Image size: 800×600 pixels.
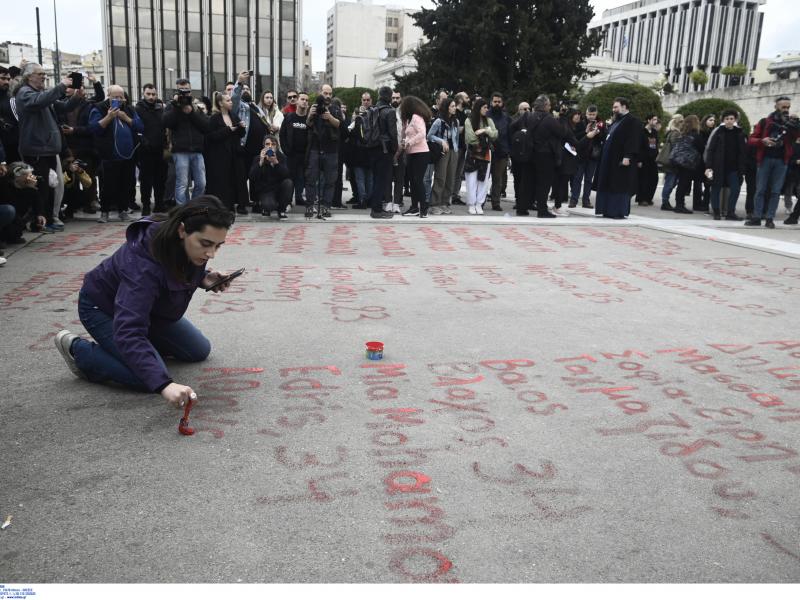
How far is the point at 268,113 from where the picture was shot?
40.9 ft

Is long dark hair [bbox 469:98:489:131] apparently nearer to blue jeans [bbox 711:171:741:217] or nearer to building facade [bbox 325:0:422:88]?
blue jeans [bbox 711:171:741:217]

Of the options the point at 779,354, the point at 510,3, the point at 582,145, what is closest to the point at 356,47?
the point at 510,3

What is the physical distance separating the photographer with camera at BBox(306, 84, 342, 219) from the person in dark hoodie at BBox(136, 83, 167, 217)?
6.81 feet

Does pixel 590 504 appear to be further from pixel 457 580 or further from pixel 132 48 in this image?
pixel 132 48

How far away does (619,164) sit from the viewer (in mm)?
12312

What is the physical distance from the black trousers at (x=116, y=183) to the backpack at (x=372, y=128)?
11.4 ft

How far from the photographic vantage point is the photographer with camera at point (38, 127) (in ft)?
27.3

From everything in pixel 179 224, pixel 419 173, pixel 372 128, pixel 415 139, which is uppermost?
pixel 372 128

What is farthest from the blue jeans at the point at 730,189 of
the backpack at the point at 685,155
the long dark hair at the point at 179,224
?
the long dark hair at the point at 179,224

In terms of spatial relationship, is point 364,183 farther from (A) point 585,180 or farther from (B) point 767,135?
(B) point 767,135

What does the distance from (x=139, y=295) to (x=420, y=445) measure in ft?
4.53

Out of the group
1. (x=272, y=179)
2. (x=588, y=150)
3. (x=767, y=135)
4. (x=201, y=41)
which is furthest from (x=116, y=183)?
(x=201, y=41)

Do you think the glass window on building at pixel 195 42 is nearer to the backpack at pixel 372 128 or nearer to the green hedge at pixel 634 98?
the green hedge at pixel 634 98

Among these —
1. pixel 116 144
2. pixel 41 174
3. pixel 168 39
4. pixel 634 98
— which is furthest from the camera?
pixel 168 39
